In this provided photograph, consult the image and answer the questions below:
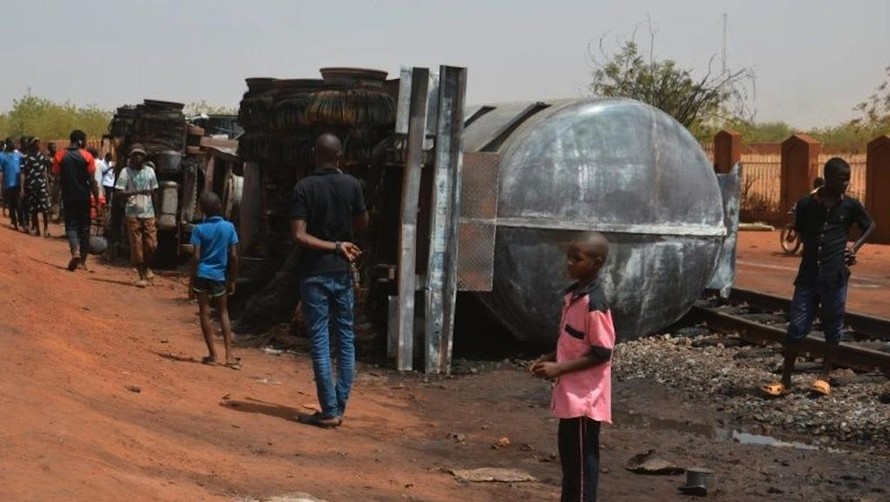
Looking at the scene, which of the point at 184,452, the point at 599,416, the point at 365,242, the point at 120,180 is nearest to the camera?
the point at 599,416

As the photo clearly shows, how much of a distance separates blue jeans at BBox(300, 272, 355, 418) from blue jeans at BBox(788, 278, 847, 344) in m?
3.57

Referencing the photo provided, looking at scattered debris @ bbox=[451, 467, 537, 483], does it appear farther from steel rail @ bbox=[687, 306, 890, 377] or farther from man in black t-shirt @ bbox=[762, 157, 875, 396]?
steel rail @ bbox=[687, 306, 890, 377]

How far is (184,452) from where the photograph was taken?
270 inches

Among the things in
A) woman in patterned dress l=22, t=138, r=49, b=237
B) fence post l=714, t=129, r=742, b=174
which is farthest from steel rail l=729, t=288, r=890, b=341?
fence post l=714, t=129, r=742, b=174

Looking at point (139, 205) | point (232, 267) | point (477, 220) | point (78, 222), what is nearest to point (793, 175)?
point (139, 205)

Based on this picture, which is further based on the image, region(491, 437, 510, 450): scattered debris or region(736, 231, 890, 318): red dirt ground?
region(736, 231, 890, 318): red dirt ground

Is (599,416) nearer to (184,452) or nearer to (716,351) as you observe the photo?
(184,452)

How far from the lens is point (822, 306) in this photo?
9883 millimetres

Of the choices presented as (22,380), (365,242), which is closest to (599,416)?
(22,380)

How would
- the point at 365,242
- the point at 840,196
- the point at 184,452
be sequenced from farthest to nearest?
the point at 365,242, the point at 840,196, the point at 184,452

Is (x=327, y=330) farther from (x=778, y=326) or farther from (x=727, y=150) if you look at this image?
(x=727, y=150)

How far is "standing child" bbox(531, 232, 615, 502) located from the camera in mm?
5809

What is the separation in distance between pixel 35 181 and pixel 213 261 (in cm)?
1393

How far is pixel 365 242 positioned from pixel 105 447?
582 cm
